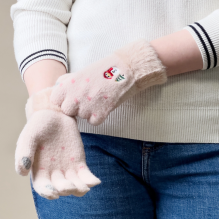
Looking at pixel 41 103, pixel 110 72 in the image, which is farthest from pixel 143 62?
pixel 41 103

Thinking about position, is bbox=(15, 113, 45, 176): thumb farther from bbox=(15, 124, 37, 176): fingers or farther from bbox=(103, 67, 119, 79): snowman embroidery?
bbox=(103, 67, 119, 79): snowman embroidery

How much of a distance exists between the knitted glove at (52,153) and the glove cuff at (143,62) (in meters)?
0.14

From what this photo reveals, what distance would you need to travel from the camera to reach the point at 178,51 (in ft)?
1.49

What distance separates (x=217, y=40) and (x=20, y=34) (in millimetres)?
432

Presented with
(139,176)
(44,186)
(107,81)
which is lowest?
(139,176)

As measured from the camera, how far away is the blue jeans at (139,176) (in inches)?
20.2

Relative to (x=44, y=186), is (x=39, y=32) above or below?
above

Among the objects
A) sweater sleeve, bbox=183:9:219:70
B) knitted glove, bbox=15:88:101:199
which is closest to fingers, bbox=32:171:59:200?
knitted glove, bbox=15:88:101:199

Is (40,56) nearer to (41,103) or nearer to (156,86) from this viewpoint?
(41,103)

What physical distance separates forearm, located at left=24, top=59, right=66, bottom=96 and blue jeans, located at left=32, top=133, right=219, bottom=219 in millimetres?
141

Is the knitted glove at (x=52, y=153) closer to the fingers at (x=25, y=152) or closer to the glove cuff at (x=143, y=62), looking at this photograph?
the fingers at (x=25, y=152)

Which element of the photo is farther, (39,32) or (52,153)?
(39,32)

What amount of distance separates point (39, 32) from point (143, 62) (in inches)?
10.9

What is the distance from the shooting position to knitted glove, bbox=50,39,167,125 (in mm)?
426
